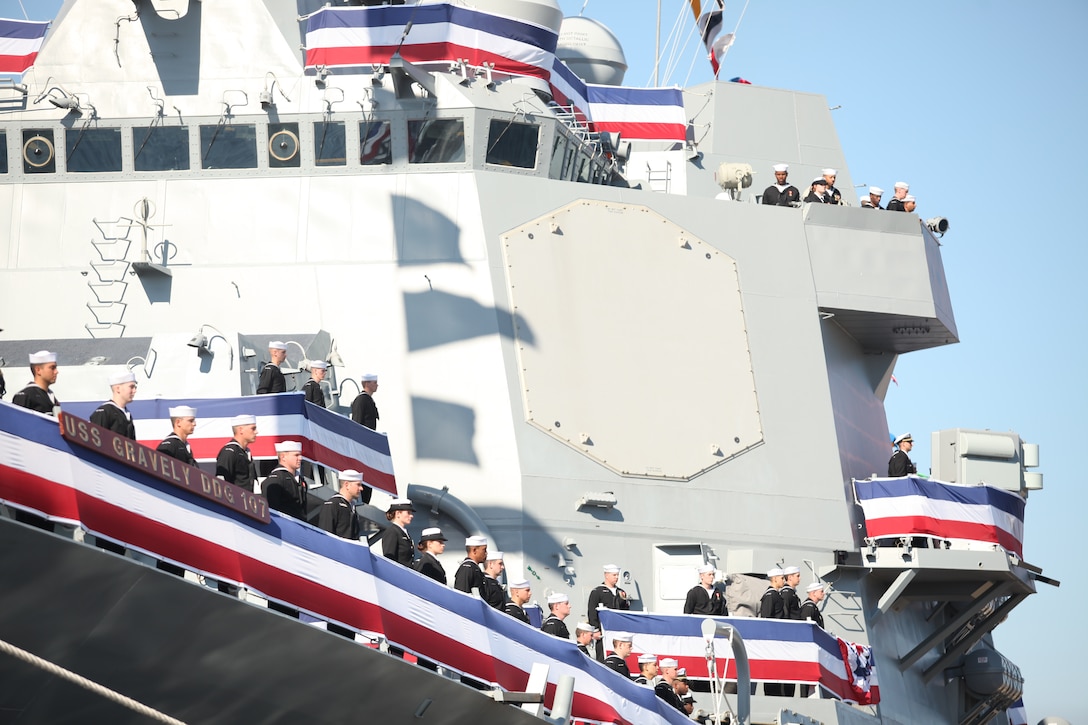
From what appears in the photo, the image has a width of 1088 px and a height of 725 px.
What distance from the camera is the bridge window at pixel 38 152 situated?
1442cm

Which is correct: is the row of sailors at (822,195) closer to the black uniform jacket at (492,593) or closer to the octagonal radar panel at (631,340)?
the octagonal radar panel at (631,340)

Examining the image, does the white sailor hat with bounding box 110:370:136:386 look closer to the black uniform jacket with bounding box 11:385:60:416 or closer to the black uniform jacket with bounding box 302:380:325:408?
the black uniform jacket with bounding box 11:385:60:416

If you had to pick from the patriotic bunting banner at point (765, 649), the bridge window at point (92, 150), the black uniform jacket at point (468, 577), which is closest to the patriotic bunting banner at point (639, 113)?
the bridge window at point (92, 150)

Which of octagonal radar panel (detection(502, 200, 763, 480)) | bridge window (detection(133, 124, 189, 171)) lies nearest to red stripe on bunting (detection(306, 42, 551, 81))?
bridge window (detection(133, 124, 189, 171))

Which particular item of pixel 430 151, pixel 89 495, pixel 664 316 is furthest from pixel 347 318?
pixel 89 495

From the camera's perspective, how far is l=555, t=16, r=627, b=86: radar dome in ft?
73.7

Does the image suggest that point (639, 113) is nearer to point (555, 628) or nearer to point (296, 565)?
point (555, 628)

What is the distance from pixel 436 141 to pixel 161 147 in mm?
2673

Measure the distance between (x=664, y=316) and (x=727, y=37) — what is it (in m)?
8.80

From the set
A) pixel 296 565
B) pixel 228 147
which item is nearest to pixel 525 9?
pixel 228 147

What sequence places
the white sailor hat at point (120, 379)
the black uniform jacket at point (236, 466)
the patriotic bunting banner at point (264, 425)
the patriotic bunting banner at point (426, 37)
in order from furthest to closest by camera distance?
the patriotic bunting banner at point (426, 37)
the patriotic bunting banner at point (264, 425)
the black uniform jacket at point (236, 466)
the white sailor hat at point (120, 379)

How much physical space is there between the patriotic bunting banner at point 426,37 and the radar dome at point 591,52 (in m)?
6.82

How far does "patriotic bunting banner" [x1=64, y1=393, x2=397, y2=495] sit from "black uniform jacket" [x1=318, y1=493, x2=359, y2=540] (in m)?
1.55

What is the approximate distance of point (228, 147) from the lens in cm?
1440
